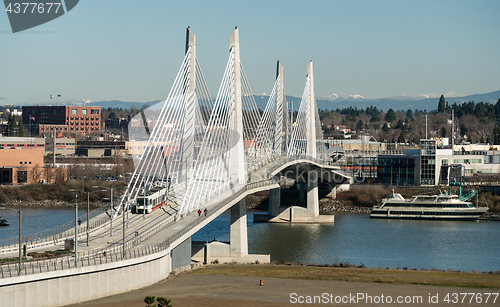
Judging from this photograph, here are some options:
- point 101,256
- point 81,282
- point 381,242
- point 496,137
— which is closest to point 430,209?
point 381,242

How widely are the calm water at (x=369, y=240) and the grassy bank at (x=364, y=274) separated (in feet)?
14.1

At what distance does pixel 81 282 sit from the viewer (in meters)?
27.8

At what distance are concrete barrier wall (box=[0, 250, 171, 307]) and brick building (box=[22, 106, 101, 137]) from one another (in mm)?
145267

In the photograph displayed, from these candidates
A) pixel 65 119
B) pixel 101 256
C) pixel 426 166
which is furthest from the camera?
pixel 65 119

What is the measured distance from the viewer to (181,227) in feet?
121

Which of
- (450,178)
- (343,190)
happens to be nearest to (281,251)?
(343,190)

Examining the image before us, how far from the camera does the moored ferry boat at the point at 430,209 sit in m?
69.8

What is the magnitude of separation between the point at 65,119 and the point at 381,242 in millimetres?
139210

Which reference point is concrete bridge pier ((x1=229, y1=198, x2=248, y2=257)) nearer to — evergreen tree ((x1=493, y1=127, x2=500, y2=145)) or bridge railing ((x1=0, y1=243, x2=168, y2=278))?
bridge railing ((x1=0, y1=243, x2=168, y2=278))

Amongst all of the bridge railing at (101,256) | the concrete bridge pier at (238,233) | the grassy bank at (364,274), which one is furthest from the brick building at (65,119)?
the bridge railing at (101,256)

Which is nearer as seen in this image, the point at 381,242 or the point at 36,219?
the point at 381,242

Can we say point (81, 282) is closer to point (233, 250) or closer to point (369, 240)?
point (233, 250)

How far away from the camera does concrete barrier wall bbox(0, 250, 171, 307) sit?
2509cm

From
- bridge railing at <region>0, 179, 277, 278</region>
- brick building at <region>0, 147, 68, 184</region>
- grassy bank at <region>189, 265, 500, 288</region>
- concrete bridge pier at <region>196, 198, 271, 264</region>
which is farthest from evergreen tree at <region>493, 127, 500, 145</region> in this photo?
bridge railing at <region>0, 179, 277, 278</region>
